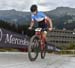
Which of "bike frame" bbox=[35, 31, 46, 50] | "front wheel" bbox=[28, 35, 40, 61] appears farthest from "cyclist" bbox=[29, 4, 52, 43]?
"front wheel" bbox=[28, 35, 40, 61]

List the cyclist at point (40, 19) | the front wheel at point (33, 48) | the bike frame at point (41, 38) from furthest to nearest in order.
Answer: the bike frame at point (41, 38)
the cyclist at point (40, 19)
the front wheel at point (33, 48)

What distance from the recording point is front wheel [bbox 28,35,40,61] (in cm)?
877

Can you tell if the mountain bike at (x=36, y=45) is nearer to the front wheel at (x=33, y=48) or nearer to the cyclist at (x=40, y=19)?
the front wheel at (x=33, y=48)

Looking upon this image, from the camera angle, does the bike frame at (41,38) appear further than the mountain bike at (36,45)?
Yes

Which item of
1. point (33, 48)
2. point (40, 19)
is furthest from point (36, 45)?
point (40, 19)

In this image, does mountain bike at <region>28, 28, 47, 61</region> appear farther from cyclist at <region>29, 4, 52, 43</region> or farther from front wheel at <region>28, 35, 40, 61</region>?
cyclist at <region>29, 4, 52, 43</region>

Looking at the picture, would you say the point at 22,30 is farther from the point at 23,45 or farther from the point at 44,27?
the point at 44,27

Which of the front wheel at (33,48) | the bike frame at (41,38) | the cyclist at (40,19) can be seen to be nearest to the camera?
the front wheel at (33,48)

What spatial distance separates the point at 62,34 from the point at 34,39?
126 m

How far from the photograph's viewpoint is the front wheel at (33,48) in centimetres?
A: 877

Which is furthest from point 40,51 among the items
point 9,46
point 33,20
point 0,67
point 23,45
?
point 23,45

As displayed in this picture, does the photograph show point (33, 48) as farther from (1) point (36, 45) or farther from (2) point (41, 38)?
(2) point (41, 38)

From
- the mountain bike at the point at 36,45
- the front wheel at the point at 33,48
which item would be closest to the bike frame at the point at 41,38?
the mountain bike at the point at 36,45

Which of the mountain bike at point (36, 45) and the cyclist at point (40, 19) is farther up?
the cyclist at point (40, 19)
